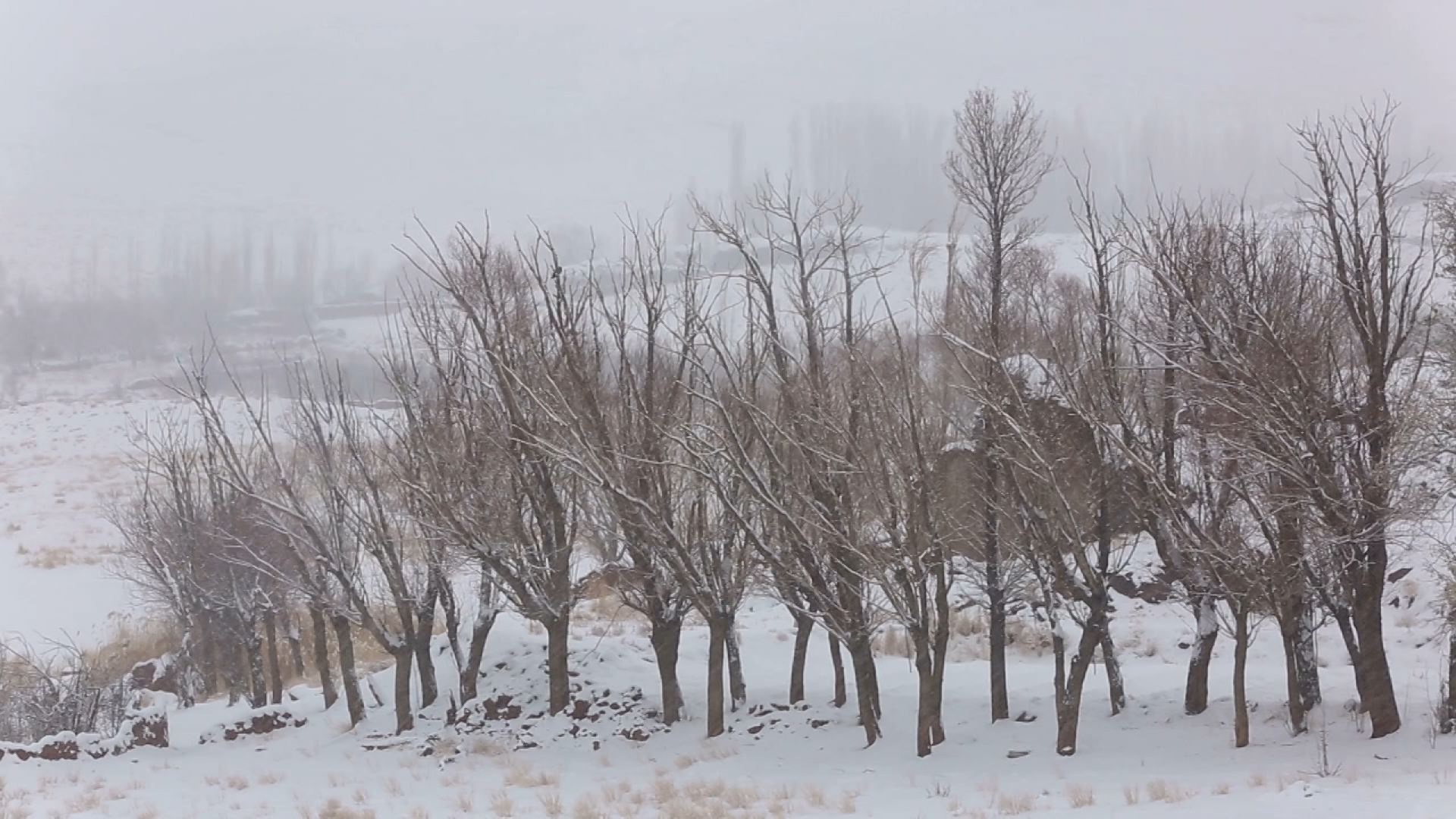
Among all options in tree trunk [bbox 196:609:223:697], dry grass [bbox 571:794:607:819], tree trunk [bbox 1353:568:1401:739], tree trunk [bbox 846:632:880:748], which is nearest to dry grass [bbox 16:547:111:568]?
tree trunk [bbox 196:609:223:697]

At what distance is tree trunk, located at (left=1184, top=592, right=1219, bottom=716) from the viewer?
41.1ft

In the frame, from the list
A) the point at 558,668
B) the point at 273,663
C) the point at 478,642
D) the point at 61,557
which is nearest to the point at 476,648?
the point at 478,642

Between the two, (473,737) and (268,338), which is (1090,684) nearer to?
(473,737)

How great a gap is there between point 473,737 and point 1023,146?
1260 centimetres

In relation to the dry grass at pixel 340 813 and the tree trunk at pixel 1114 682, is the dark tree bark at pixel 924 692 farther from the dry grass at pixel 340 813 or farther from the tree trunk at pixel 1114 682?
the dry grass at pixel 340 813

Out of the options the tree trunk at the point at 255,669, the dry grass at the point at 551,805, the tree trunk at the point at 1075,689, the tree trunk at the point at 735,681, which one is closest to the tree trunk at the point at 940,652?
the tree trunk at the point at 1075,689

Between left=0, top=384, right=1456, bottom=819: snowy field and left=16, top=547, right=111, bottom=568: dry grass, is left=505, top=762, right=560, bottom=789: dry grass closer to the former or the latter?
left=0, top=384, right=1456, bottom=819: snowy field

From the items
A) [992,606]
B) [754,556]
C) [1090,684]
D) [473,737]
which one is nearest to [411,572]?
[473,737]

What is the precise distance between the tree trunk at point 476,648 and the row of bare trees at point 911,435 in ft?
0.29

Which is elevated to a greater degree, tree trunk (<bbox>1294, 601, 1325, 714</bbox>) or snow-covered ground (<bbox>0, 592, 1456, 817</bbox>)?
tree trunk (<bbox>1294, 601, 1325, 714</bbox>)

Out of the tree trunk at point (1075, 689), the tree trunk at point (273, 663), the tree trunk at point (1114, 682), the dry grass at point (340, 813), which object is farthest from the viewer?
the tree trunk at point (273, 663)

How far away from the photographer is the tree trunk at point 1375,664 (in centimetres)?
1036

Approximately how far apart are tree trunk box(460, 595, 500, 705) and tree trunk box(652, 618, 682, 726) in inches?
130

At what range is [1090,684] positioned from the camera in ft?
50.5
